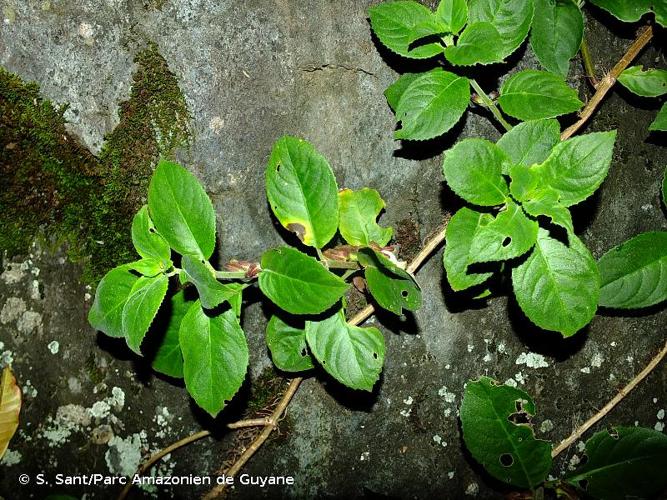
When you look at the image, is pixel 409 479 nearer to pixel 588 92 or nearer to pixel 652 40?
pixel 588 92

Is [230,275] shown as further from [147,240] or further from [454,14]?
[454,14]

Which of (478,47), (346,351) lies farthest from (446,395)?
(478,47)

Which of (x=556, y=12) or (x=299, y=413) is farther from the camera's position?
(x=299, y=413)

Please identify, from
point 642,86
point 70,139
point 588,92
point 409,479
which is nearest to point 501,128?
point 588,92

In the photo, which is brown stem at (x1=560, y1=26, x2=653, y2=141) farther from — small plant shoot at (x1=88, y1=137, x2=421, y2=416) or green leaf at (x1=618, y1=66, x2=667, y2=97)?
small plant shoot at (x1=88, y1=137, x2=421, y2=416)

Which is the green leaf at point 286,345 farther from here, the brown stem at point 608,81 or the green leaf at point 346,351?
the brown stem at point 608,81

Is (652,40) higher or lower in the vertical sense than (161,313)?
higher
